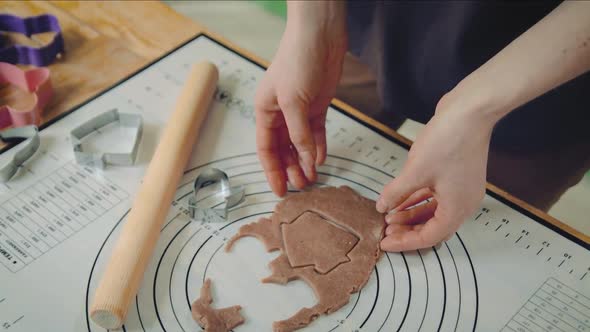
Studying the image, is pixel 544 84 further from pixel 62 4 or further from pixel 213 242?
pixel 62 4

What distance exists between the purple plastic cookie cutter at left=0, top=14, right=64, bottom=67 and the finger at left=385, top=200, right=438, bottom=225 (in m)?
0.61

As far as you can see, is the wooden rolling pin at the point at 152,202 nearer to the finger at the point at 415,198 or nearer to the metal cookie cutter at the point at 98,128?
the metal cookie cutter at the point at 98,128

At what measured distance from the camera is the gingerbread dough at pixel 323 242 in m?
0.67

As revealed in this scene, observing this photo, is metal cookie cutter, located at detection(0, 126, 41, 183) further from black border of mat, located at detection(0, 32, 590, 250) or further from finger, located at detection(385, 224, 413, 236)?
finger, located at detection(385, 224, 413, 236)

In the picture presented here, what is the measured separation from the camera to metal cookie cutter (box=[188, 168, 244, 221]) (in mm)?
738

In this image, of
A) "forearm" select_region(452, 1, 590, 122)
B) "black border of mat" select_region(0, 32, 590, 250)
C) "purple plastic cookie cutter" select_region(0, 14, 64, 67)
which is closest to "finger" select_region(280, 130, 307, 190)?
"black border of mat" select_region(0, 32, 590, 250)

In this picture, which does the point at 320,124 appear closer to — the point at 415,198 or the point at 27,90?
the point at 415,198

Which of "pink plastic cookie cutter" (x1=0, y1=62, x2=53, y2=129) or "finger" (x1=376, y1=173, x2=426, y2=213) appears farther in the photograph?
"pink plastic cookie cutter" (x1=0, y1=62, x2=53, y2=129)

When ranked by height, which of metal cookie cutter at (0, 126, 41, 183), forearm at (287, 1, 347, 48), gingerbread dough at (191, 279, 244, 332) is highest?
forearm at (287, 1, 347, 48)

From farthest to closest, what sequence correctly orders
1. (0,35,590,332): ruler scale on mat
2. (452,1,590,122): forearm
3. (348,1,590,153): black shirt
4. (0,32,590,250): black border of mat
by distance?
(348,1,590,153): black shirt → (0,32,590,250): black border of mat → (0,35,590,332): ruler scale on mat → (452,1,590,122): forearm

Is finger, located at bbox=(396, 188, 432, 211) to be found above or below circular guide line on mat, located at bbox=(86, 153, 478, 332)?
above

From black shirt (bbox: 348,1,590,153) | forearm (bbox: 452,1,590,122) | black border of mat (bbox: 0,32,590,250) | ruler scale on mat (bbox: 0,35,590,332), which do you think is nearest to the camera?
forearm (bbox: 452,1,590,122)

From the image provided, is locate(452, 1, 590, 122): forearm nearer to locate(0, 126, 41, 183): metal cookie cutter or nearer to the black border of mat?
the black border of mat

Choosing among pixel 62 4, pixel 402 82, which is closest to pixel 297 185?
pixel 402 82
